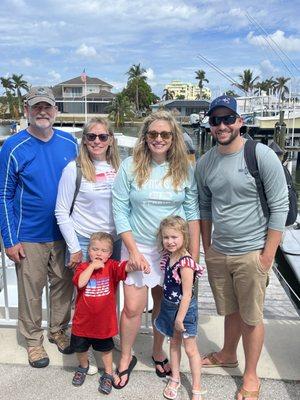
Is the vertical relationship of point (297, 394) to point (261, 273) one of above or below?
below

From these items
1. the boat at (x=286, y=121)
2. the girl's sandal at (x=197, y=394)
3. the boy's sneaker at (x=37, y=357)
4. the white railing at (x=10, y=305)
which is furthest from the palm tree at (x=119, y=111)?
the girl's sandal at (x=197, y=394)

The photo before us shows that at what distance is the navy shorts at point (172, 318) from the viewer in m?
2.74

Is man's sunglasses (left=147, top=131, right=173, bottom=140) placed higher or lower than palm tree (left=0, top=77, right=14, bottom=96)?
lower

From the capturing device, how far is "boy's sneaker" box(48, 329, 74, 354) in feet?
10.9

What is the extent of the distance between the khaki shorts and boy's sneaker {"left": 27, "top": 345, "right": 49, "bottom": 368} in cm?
140

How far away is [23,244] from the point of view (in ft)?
10.2

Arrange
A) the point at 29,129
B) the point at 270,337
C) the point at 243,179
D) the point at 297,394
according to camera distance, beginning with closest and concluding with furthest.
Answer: the point at 243,179 < the point at 297,394 < the point at 29,129 < the point at 270,337

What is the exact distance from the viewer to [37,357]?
3193 millimetres

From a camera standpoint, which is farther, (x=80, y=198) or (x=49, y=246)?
(x=49, y=246)

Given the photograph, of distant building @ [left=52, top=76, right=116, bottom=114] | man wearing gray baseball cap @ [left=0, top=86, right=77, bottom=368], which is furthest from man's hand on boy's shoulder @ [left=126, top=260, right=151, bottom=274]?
distant building @ [left=52, top=76, right=116, bottom=114]

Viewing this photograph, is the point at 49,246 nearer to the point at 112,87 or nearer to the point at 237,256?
the point at 237,256

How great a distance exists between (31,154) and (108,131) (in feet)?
1.89

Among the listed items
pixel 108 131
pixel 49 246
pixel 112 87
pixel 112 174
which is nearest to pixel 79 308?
pixel 49 246

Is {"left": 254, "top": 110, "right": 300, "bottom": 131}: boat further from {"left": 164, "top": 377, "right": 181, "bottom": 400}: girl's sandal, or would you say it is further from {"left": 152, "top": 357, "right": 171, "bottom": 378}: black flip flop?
{"left": 164, "top": 377, "right": 181, "bottom": 400}: girl's sandal
